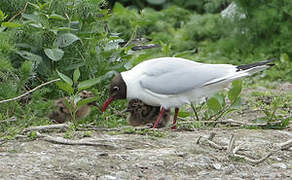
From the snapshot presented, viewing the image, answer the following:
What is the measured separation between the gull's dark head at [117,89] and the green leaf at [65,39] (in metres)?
Result: 0.53

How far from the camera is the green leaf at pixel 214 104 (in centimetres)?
544

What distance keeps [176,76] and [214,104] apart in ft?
1.54

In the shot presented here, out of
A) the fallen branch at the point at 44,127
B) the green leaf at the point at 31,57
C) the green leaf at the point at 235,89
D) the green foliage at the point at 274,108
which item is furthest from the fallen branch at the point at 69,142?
the green foliage at the point at 274,108

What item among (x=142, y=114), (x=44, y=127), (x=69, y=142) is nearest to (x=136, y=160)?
(x=69, y=142)

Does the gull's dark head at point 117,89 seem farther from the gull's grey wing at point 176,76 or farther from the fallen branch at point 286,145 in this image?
the fallen branch at point 286,145

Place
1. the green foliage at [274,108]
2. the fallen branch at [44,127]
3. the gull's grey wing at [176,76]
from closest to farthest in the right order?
the fallen branch at [44,127], the gull's grey wing at [176,76], the green foliage at [274,108]

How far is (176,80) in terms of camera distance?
5.27 metres

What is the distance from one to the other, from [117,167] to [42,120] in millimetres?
1510

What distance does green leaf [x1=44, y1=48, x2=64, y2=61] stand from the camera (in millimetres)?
5352

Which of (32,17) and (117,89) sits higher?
(32,17)

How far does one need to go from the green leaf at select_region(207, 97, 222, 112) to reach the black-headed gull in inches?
2.6

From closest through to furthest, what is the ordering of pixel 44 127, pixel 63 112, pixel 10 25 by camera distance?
pixel 44 127
pixel 10 25
pixel 63 112

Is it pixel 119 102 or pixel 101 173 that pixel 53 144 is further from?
pixel 119 102

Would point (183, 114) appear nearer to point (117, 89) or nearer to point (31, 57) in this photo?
point (117, 89)
